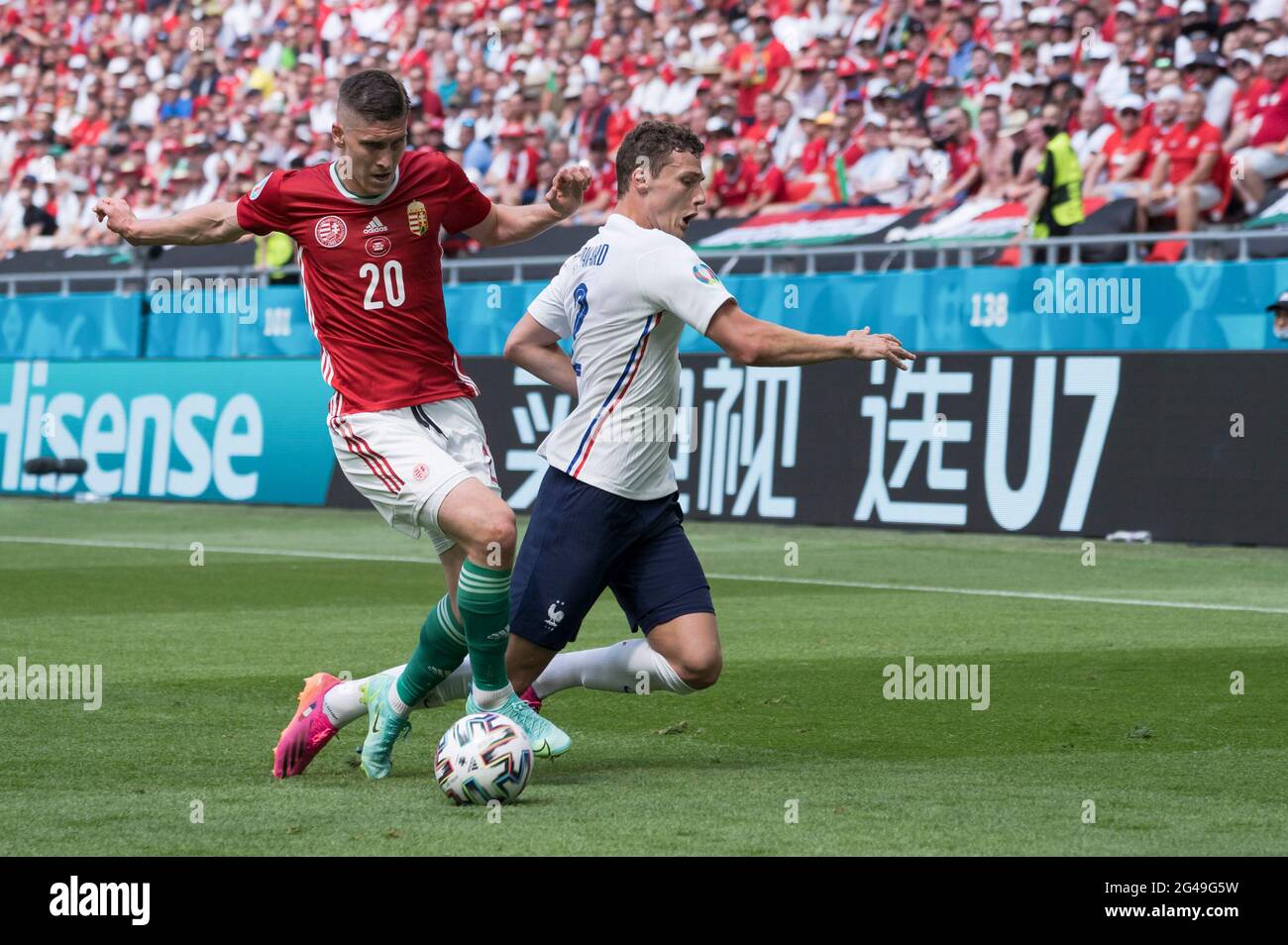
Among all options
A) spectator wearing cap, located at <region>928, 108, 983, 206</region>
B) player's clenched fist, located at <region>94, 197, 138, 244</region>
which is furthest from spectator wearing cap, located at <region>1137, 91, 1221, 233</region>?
player's clenched fist, located at <region>94, 197, 138, 244</region>

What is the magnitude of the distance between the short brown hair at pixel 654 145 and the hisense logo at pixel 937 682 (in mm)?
2749

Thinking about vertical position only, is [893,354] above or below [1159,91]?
below

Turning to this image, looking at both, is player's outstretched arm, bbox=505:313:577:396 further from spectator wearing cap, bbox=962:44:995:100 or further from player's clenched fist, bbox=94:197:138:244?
spectator wearing cap, bbox=962:44:995:100

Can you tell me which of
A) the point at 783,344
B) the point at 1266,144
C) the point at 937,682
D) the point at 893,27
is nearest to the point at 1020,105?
the point at 1266,144

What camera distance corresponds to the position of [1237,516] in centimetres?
1483

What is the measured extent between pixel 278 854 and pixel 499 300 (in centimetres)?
1411

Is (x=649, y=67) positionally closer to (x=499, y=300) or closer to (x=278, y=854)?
(x=499, y=300)

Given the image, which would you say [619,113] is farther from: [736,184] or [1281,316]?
[1281,316]

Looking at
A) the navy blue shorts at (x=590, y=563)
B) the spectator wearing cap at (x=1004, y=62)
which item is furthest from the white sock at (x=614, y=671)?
the spectator wearing cap at (x=1004, y=62)

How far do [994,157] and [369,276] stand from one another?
12.2 meters

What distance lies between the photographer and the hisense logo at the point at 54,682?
331 inches
